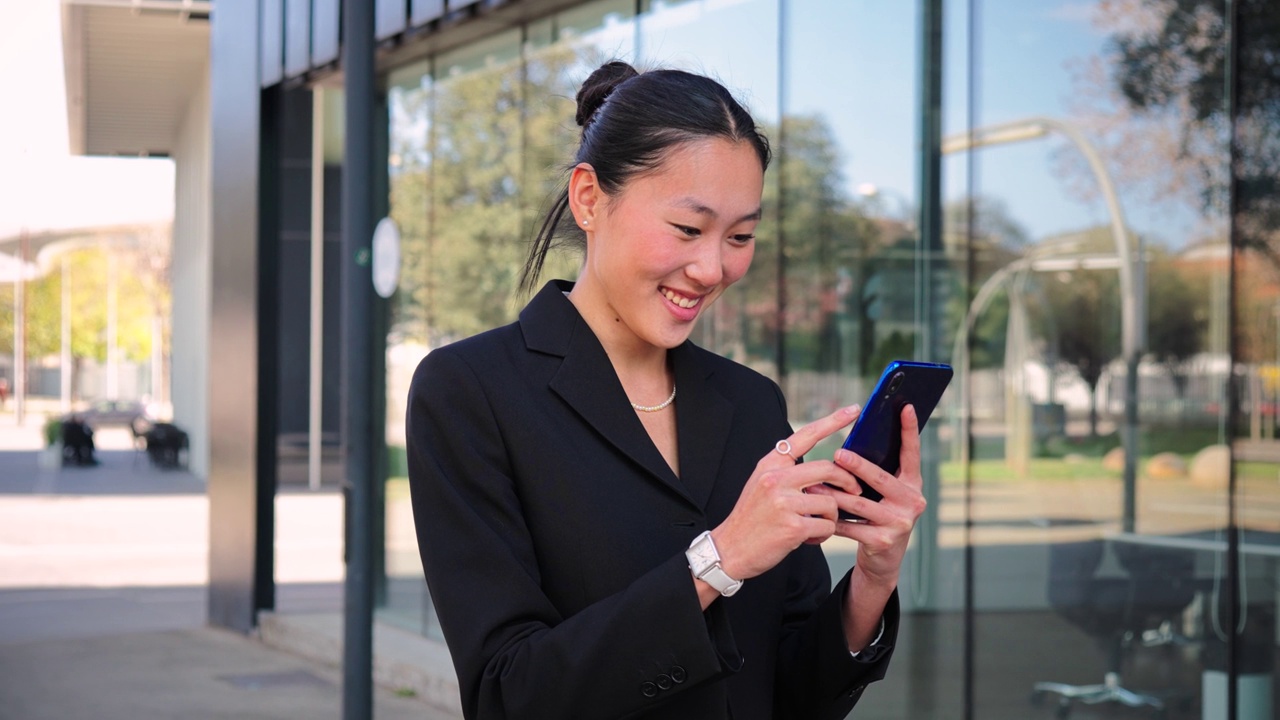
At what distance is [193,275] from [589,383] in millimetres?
34081

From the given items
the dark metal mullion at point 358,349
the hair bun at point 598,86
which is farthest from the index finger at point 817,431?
the dark metal mullion at point 358,349

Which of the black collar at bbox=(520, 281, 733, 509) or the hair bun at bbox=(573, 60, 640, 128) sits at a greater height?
the hair bun at bbox=(573, 60, 640, 128)

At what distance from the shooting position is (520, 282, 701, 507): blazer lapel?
1944 mm

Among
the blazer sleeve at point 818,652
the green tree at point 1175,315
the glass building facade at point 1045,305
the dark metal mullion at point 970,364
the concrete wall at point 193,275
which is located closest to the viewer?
the blazer sleeve at point 818,652

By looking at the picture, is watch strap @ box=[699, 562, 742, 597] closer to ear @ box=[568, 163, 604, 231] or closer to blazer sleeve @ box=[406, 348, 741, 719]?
blazer sleeve @ box=[406, 348, 741, 719]

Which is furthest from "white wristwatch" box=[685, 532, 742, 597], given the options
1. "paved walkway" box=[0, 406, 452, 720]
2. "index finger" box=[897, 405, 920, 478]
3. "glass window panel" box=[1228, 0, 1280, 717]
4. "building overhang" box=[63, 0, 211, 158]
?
"building overhang" box=[63, 0, 211, 158]

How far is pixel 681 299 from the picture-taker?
1952 millimetres

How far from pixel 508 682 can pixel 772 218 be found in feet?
19.5

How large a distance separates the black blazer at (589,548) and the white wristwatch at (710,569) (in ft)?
0.06

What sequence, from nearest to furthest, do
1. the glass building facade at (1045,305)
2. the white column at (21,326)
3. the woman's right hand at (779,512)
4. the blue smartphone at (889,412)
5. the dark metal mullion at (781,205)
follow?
1. the woman's right hand at (779,512)
2. the blue smartphone at (889,412)
3. the glass building facade at (1045,305)
4. the dark metal mullion at (781,205)
5. the white column at (21,326)

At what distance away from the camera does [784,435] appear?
222 centimetres

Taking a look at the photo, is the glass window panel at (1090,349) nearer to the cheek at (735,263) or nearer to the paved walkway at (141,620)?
the paved walkway at (141,620)

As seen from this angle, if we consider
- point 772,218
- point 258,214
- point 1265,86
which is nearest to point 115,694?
point 258,214

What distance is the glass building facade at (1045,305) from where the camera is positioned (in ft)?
18.4
